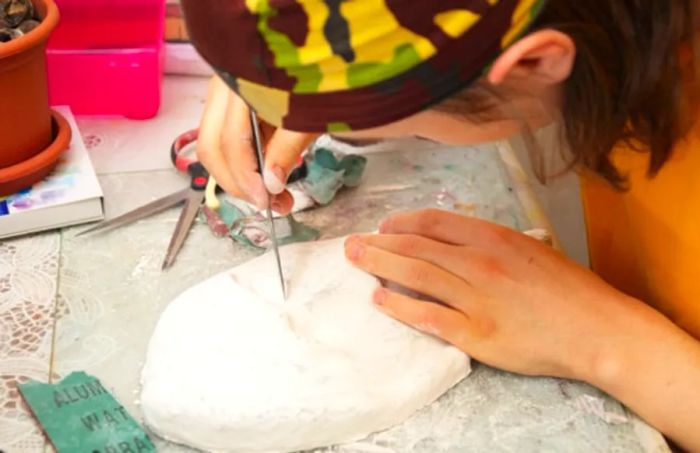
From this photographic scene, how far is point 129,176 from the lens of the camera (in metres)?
0.95

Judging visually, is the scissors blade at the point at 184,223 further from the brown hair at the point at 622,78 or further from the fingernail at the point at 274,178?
the brown hair at the point at 622,78

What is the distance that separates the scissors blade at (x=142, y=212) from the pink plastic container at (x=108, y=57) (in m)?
0.20

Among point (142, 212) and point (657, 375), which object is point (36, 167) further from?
point (657, 375)

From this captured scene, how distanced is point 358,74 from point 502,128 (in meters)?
0.17

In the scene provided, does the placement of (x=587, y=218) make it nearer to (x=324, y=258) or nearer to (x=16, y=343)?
(x=324, y=258)

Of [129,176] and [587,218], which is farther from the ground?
[587,218]

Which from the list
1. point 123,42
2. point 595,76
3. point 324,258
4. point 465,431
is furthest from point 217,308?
point 123,42

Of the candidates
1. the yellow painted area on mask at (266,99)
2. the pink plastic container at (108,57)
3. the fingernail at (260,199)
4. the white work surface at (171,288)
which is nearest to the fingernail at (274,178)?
the fingernail at (260,199)

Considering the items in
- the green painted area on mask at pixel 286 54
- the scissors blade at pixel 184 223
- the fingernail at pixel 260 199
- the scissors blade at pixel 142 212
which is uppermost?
the green painted area on mask at pixel 286 54

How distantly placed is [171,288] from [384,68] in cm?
39

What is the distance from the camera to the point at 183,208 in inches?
34.9

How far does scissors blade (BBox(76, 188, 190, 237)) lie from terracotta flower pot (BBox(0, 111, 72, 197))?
0.26ft

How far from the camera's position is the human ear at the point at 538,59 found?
0.50 metres

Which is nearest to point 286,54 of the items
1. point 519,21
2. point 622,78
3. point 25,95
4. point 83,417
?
point 519,21
